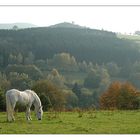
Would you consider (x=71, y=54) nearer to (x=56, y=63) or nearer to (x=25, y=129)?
(x=56, y=63)

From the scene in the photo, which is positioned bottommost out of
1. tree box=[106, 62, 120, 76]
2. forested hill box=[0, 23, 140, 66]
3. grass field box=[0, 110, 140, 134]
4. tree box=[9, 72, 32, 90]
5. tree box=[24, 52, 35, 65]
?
grass field box=[0, 110, 140, 134]

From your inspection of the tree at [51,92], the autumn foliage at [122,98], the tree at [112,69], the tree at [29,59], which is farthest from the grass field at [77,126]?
the tree at [112,69]

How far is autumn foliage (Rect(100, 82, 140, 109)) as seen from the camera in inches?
1113

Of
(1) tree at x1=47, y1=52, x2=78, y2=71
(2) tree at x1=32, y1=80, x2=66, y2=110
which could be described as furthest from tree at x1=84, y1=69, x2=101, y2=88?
(2) tree at x1=32, y1=80, x2=66, y2=110

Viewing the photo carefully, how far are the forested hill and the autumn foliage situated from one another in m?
8.62

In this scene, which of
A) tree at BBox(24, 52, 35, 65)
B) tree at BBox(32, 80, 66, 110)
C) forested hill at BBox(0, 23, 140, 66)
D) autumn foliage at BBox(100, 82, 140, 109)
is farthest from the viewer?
tree at BBox(24, 52, 35, 65)

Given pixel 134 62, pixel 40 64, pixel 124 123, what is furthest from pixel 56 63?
pixel 124 123

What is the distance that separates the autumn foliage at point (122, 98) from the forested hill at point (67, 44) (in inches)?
339

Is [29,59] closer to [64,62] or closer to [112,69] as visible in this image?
[64,62]

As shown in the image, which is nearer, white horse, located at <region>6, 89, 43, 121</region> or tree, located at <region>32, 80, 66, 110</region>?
white horse, located at <region>6, 89, 43, 121</region>

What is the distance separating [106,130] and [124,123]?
2.49 metres

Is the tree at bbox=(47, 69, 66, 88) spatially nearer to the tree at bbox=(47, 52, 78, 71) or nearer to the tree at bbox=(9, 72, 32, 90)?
the tree at bbox=(47, 52, 78, 71)

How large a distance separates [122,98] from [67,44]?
15.7m

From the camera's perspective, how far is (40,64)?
50.5 metres
